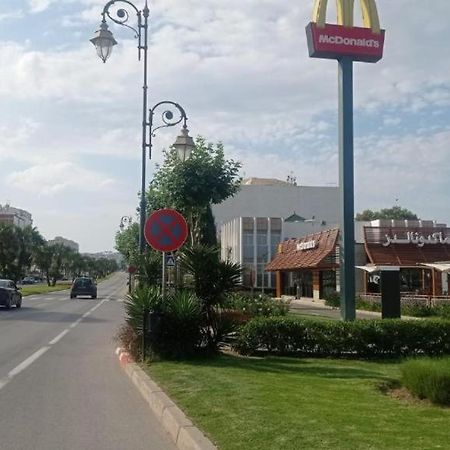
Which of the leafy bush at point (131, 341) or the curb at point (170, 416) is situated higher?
the leafy bush at point (131, 341)

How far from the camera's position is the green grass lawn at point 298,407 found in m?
6.25

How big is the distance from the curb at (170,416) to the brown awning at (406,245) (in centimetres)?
3757

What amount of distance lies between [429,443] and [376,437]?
482mm

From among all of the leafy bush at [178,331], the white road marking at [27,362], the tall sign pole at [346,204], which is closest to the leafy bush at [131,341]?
the leafy bush at [178,331]

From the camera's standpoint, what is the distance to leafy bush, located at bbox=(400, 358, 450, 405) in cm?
855

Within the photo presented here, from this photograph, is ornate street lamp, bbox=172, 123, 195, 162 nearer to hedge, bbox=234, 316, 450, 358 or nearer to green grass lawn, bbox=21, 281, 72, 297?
hedge, bbox=234, 316, 450, 358

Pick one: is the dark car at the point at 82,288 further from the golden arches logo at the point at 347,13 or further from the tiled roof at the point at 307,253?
the golden arches logo at the point at 347,13

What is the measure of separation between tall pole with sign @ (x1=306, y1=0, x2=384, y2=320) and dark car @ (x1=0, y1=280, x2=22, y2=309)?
22.1m

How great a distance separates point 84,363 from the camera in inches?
538

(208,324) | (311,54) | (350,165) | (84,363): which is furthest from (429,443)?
(311,54)

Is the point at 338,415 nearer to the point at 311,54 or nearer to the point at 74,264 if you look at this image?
the point at 311,54

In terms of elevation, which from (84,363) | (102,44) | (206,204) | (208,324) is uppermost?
(102,44)

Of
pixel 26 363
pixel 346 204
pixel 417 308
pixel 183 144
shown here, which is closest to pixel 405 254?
pixel 417 308

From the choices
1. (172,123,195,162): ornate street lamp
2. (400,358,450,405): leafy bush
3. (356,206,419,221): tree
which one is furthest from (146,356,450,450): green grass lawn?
(356,206,419,221): tree
